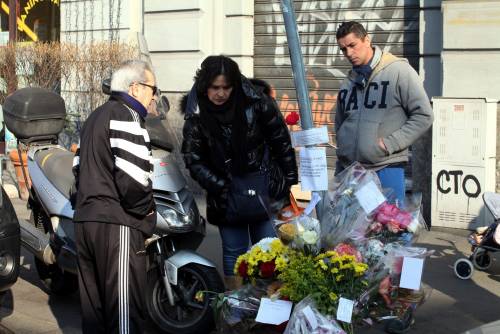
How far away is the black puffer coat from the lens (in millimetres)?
5055

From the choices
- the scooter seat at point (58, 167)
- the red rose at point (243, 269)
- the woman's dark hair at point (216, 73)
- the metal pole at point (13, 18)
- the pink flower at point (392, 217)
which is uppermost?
the metal pole at point (13, 18)

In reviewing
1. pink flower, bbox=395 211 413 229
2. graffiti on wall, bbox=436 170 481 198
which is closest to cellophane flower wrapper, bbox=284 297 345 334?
pink flower, bbox=395 211 413 229

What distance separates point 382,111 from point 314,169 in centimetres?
116

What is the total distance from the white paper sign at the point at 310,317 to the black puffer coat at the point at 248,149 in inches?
48.0

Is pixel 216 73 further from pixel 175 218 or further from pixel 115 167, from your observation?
pixel 115 167

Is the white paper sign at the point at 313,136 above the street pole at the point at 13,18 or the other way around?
the other way around

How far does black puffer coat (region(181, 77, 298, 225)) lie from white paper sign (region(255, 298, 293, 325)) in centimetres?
103

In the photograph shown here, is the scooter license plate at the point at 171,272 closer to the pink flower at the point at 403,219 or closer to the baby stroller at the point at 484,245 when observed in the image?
the pink flower at the point at 403,219

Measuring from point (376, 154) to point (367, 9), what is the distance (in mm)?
5580

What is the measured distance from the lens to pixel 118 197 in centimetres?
416

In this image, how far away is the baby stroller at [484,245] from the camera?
6.39 m

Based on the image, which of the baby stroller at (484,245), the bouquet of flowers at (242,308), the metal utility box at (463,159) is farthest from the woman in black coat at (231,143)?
the metal utility box at (463,159)

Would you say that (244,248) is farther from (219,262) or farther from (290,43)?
(219,262)

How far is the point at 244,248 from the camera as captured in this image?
17.3ft
